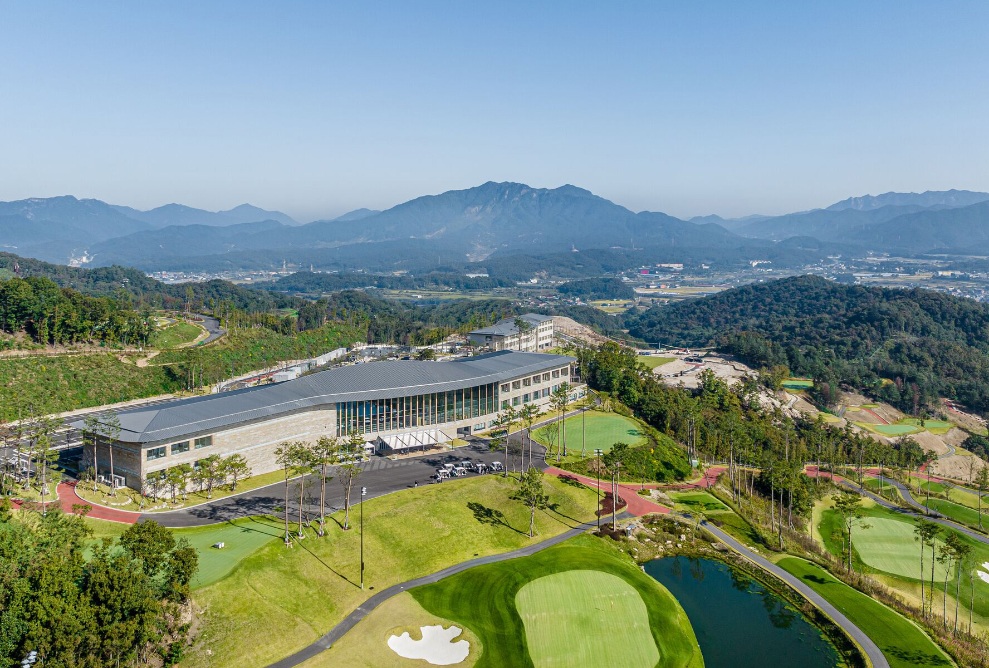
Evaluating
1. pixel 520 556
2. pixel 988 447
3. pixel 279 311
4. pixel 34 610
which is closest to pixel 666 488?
pixel 520 556

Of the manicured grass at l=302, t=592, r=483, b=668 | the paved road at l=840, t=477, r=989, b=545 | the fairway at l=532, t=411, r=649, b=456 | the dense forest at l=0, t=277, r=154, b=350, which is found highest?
the dense forest at l=0, t=277, r=154, b=350

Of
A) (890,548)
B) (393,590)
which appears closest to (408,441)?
(393,590)

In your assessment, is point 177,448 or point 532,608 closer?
point 532,608

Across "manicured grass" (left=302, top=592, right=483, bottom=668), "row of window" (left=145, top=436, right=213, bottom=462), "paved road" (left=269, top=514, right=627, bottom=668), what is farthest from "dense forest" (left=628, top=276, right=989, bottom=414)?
"row of window" (left=145, top=436, right=213, bottom=462)

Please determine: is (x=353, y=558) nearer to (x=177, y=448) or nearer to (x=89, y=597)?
(x=89, y=597)

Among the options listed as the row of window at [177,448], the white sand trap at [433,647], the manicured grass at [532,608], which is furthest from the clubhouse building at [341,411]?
the white sand trap at [433,647]

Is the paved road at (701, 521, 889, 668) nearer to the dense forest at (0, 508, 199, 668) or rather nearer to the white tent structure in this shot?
the white tent structure

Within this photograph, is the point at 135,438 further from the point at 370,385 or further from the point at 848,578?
the point at 848,578
